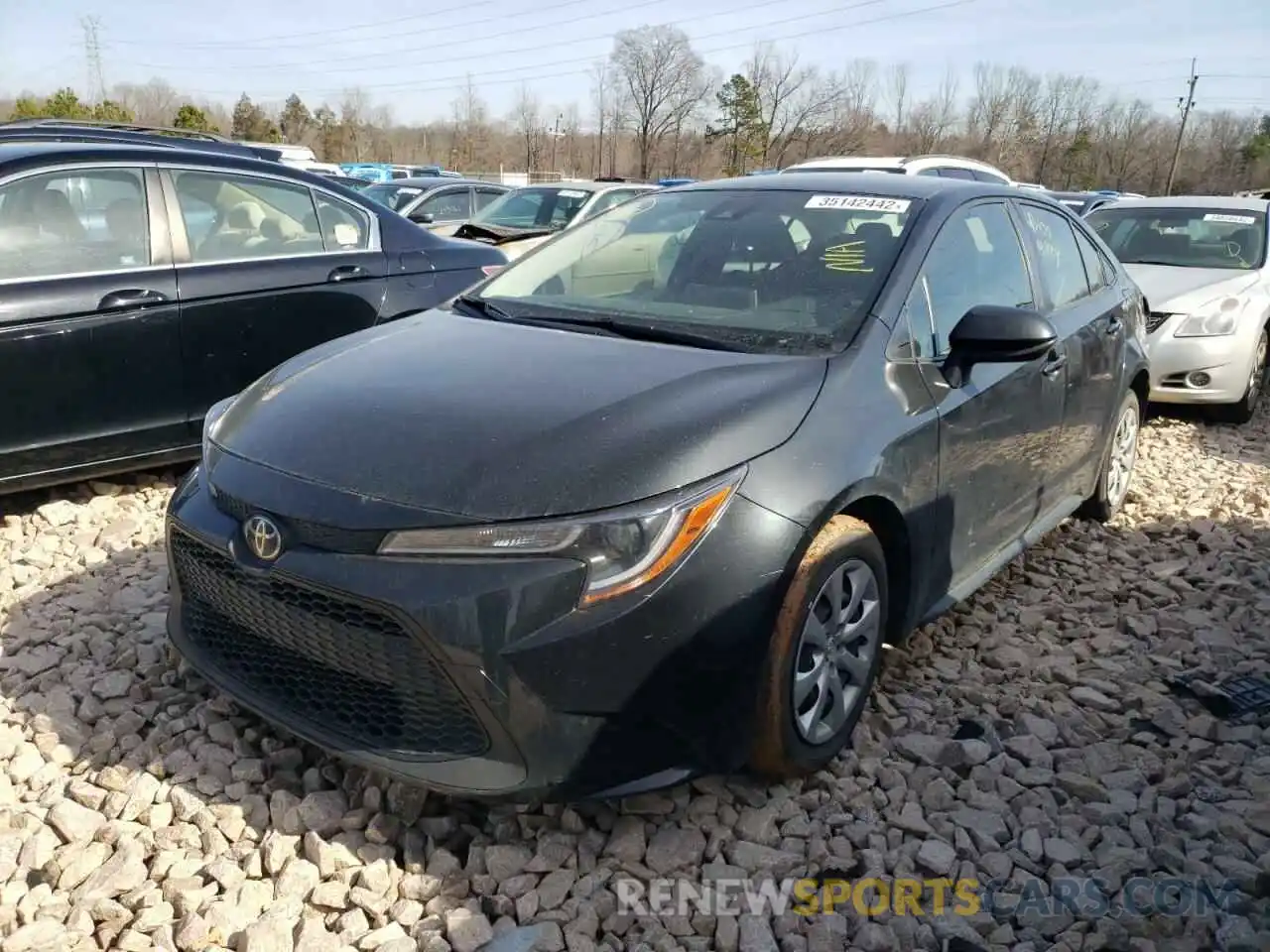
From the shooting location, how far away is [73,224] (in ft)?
13.8

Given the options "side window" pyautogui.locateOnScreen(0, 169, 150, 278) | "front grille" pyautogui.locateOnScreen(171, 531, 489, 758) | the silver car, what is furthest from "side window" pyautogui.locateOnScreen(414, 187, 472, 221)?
"front grille" pyautogui.locateOnScreen(171, 531, 489, 758)

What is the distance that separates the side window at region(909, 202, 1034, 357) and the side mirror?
9 centimetres

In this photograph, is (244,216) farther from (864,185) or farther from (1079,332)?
(1079,332)

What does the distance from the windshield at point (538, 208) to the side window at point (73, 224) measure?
6970mm

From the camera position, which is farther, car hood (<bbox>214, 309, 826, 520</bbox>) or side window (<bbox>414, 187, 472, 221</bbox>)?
side window (<bbox>414, 187, 472, 221</bbox>)

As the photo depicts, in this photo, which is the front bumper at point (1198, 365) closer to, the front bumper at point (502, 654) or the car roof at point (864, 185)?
the car roof at point (864, 185)

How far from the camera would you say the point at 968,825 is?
2664 millimetres

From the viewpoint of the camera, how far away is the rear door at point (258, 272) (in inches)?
177

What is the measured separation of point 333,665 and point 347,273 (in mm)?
3205

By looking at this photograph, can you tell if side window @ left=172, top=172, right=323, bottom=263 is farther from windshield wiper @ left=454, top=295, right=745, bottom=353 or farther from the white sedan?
the white sedan

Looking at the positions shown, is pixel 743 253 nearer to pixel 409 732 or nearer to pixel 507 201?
pixel 409 732

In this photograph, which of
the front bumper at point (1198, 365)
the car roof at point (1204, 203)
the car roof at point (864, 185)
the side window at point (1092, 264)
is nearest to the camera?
the car roof at point (864, 185)

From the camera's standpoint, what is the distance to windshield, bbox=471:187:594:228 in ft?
37.5

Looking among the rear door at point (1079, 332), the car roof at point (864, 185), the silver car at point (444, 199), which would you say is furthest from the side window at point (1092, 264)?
the silver car at point (444, 199)
